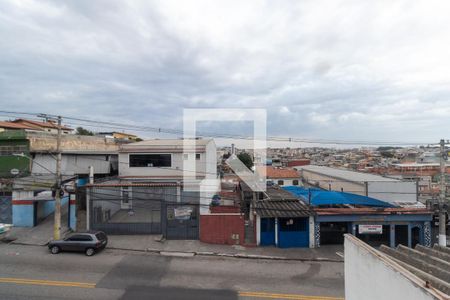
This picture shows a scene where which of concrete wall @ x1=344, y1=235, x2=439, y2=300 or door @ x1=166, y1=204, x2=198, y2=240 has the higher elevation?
concrete wall @ x1=344, y1=235, x2=439, y2=300

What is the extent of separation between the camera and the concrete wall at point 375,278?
3.45m

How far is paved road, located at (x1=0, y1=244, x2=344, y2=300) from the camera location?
11859mm

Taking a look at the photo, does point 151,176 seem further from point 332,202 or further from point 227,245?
point 332,202

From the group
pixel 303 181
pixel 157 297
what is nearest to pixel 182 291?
pixel 157 297

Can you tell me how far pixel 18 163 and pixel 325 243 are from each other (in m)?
29.3

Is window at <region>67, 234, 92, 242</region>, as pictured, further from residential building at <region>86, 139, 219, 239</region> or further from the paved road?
residential building at <region>86, 139, 219, 239</region>

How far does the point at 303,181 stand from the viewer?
44.5 meters

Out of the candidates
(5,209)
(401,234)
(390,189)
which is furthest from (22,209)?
(390,189)

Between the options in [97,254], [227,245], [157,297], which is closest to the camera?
[157,297]

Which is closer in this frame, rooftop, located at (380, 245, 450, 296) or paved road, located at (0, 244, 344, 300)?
rooftop, located at (380, 245, 450, 296)

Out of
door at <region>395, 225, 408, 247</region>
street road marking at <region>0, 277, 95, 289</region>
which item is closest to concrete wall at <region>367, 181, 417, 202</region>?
door at <region>395, 225, 408, 247</region>

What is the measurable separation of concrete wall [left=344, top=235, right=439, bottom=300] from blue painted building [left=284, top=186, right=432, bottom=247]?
13624 mm

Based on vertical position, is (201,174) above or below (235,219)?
above

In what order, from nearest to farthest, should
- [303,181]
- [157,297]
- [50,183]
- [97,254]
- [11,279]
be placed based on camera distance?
[157,297] < [11,279] < [97,254] < [50,183] < [303,181]
